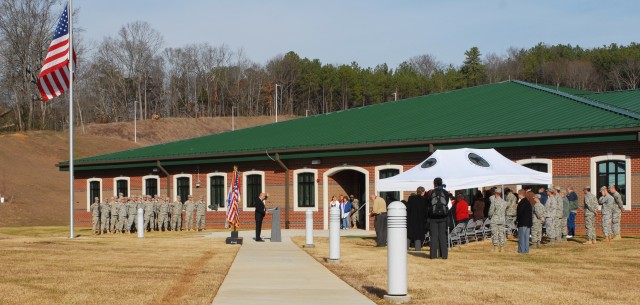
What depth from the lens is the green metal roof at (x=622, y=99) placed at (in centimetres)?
3181

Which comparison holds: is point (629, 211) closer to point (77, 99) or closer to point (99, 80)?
point (77, 99)

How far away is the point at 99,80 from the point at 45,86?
3485 inches

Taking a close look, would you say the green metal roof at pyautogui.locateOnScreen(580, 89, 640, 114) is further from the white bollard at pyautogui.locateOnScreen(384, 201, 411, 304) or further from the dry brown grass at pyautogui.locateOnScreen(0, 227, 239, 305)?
the white bollard at pyautogui.locateOnScreen(384, 201, 411, 304)

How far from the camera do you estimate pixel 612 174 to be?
92.6 feet

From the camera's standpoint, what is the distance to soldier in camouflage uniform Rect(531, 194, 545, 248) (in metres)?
22.3

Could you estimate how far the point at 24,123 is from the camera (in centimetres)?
8919

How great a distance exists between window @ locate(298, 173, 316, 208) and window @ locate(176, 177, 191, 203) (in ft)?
19.1

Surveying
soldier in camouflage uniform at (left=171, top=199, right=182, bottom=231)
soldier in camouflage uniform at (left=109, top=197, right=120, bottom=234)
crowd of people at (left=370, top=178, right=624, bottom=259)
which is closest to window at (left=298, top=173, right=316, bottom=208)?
soldier in camouflage uniform at (left=171, top=199, right=182, bottom=231)

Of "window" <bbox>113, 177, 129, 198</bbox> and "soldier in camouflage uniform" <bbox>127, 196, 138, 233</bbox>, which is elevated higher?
"window" <bbox>113, 177, 129, 198</bbox>

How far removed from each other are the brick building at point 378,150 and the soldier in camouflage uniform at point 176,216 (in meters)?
2.27

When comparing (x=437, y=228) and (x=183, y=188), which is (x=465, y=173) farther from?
(x=183, y=188)

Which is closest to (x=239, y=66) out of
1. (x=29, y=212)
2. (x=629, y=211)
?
(x=29, y=212)

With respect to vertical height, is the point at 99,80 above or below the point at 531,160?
above

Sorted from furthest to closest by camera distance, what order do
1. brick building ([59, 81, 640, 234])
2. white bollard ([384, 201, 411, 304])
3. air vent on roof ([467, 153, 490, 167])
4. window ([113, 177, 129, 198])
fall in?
window ([113, 177, 129, 198]), brick building ([59, 81, 640, 234]), air vent on roof ([467, 153, 490, 167]), white bollard ([384, 201, 411, 304])
